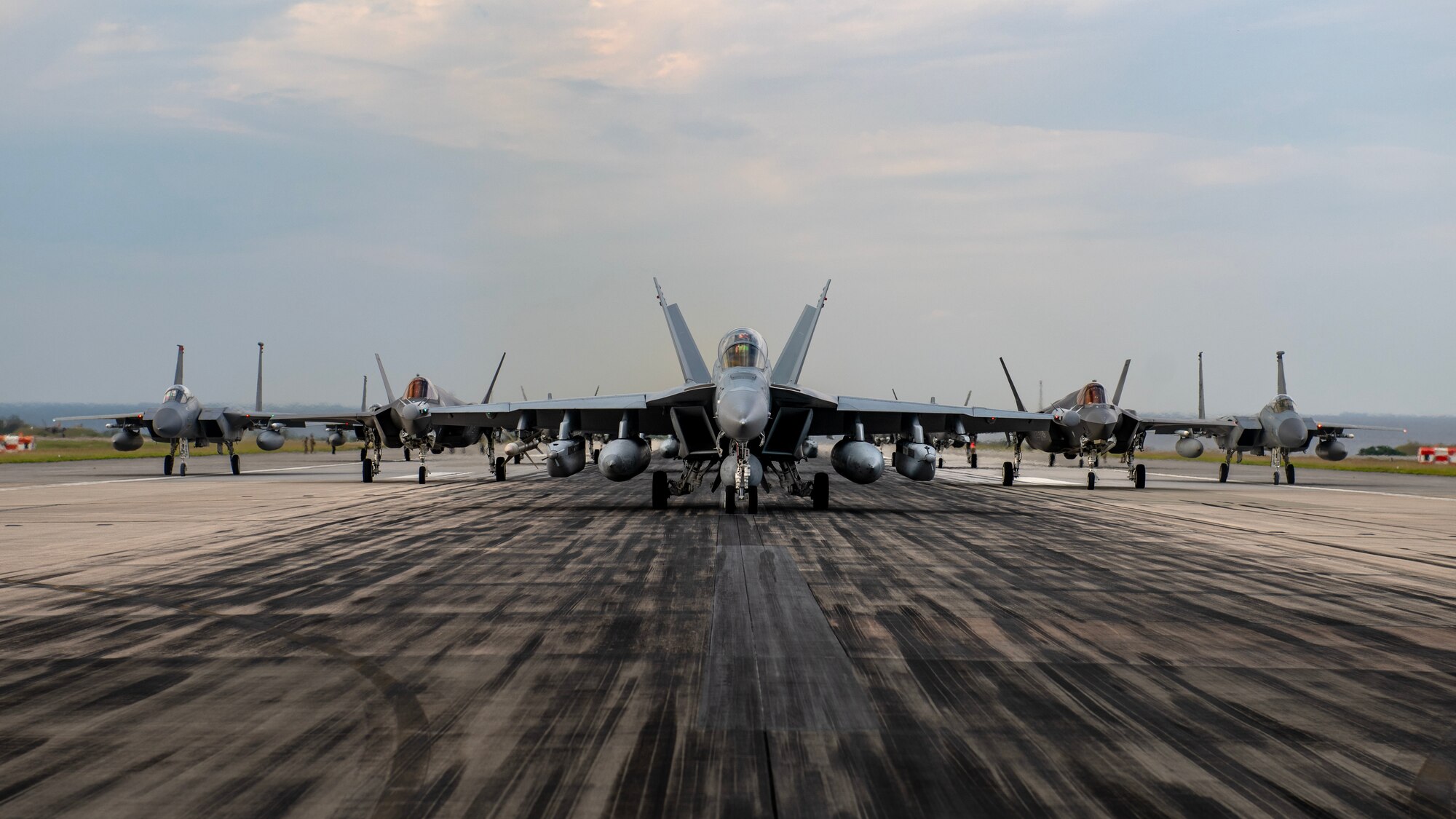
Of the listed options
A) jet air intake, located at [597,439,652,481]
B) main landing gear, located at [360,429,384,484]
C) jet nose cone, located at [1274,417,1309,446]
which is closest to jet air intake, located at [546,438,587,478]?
jet air intake, located at [597,439,652,481]

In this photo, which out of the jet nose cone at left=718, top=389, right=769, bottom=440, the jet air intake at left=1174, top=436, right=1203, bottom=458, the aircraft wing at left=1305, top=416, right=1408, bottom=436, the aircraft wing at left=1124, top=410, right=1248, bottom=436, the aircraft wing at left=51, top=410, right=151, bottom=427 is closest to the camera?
the jet nose cone at left=718, top=389, right=769, bottom=440

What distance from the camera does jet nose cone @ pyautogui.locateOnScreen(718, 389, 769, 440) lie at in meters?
18.3

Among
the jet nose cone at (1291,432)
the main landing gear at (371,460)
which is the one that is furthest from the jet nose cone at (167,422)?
the jet nose cone at (1291,432)

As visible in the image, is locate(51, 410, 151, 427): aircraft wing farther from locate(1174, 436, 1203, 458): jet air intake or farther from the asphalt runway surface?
locate(1174, 436, 1203, 458): jet air intake

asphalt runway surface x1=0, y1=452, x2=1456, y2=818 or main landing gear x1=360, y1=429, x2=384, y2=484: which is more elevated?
main landing gear x1=360, y1=429, x2=384, y2=484

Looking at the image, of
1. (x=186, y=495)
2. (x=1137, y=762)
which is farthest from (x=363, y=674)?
(x=186, y=495)

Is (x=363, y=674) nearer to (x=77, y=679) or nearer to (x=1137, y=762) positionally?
(x=77, y=679)

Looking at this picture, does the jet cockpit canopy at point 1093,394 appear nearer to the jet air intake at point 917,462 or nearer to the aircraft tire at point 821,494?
the jet air intake at point 917,462

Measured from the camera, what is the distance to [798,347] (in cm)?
2817

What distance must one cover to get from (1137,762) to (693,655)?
11.0 ft

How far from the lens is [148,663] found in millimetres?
7105

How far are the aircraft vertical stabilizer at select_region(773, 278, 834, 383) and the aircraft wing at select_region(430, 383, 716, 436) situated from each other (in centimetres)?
394

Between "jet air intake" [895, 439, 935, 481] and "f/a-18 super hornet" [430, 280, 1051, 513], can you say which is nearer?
"f/a-18 super hornet" [430, 280, 1051, 513]

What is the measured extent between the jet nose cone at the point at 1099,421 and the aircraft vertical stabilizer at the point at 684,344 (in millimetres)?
11124
